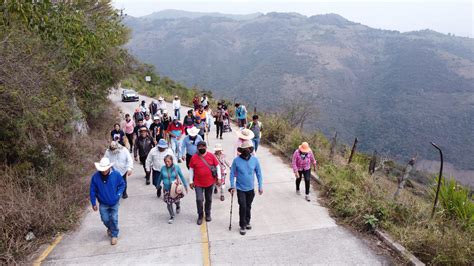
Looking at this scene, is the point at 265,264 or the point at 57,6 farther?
the point at 57,6

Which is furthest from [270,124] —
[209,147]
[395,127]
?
[395,127]

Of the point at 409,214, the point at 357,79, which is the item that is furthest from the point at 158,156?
the point at 357,79

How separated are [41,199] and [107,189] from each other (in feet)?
6.75

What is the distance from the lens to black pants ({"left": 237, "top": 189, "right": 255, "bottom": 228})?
6262 millimetres

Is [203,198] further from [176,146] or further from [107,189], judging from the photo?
[176,146]

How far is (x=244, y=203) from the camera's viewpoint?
6297 millimetres

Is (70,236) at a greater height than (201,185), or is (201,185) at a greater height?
(201,185)

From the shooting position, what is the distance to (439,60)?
359 ft

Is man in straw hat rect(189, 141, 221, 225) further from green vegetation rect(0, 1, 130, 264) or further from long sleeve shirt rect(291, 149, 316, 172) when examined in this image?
green vegetation rect(0, 1, 130, 264)

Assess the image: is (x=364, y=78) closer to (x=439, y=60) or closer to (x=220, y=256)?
(x=439, y=60)

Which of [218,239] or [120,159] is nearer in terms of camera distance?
[218,239]

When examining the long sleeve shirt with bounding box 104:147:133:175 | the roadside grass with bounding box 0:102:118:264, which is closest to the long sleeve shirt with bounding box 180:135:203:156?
the long sleeve shirt with bounding box 104:147:133:175

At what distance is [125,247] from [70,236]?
1.21 meters

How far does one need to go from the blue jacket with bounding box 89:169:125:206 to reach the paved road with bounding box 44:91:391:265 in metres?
0.86
